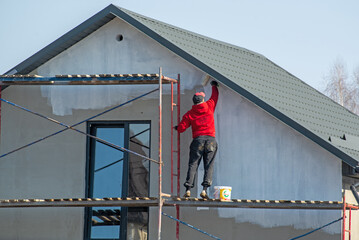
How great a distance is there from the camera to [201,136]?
1414 centimetres

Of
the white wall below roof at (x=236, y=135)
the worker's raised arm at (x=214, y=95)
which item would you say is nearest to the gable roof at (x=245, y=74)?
the worker's raised arm at (x=214, y=95)

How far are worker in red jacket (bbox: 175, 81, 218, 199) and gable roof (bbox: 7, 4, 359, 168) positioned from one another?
0.57 m

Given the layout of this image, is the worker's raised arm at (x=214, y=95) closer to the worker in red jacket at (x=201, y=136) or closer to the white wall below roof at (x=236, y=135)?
the worker in red jacket at (x=201, y=136)

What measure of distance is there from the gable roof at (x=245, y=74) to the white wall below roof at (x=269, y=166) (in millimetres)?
351

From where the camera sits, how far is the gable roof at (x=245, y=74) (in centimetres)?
1409

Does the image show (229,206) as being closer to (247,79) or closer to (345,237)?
(345,237)

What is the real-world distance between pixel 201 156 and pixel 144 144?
1691 mm

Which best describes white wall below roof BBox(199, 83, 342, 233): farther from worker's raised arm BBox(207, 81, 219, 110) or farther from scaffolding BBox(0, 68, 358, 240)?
scaffolding BBox(0, 68, 358, 240)

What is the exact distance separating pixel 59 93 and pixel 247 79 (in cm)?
354

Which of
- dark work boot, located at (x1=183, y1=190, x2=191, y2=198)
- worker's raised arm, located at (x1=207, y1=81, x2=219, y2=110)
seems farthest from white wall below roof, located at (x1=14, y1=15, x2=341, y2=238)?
dark work boot, located at (x1=183, y1=190, x2=191, y2=198)

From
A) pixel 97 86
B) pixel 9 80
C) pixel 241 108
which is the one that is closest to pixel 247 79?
pixel 241 108

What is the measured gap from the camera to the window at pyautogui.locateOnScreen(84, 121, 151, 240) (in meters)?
15.2

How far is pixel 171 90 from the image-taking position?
1512cm

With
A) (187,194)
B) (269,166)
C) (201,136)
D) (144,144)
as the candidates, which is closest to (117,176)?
(144,144)
